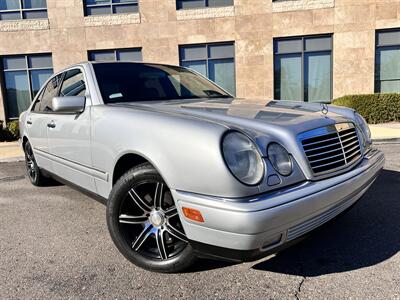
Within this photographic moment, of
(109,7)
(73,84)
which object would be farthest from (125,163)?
(109,7)

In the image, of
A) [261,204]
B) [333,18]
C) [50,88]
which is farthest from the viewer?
[333,18]

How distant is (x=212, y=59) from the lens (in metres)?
13.7

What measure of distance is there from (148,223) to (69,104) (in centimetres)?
131

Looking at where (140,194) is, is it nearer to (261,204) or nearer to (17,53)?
(261,204)

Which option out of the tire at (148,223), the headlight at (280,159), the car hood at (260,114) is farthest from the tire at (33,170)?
the headlight at (280,159)

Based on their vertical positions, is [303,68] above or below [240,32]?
below

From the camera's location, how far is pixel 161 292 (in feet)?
7.81

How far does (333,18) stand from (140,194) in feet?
41.7

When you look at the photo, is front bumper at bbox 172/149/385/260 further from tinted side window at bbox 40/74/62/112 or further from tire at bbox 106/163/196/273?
tinted side window at bbox 40/74/62/112

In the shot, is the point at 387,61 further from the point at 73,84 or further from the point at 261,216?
the point at 261,216

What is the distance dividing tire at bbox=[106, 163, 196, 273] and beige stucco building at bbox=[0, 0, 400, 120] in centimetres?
1151

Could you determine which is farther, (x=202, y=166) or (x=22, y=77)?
(x=22, y=77)

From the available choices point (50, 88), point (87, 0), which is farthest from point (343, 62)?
point (50, 88)

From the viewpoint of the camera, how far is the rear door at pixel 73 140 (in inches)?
126
